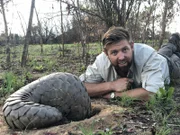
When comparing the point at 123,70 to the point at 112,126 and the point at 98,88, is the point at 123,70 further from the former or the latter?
the point at 112,126

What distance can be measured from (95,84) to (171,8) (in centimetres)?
767

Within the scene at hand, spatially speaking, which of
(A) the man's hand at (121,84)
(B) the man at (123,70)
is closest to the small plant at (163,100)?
(B) the man at (123,70)

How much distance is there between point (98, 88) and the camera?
3713 mm

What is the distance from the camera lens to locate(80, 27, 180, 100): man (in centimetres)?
333

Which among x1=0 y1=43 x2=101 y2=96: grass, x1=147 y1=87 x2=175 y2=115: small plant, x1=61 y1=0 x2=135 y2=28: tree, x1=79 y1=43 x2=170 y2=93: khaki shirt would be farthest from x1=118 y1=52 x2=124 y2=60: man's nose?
x1=61 y1=0 x2=135 y2=28: tree

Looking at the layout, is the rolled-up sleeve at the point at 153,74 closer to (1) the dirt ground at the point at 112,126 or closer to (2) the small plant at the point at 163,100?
(2) the small plant at the point at 163,100

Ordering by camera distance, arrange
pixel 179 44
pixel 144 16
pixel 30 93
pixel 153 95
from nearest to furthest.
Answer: pixel 30 93
pixel 153 95
pixel 179 44
pixel 144 16

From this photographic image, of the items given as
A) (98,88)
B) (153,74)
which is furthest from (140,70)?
(98,88)

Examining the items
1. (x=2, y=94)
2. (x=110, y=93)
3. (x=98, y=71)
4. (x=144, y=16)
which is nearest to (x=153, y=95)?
(x=110, y=93)

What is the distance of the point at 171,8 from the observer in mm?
10492

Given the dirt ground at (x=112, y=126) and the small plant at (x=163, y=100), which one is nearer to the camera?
the dirt ground at (x=112, y=126)

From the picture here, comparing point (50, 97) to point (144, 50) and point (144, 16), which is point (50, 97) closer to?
point (144, 50)

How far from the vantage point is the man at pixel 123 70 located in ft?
10.9

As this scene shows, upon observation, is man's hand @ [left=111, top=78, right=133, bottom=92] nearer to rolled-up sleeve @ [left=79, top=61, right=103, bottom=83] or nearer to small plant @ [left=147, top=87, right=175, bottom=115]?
rolled-up sleeve @ [left=79, top=61, right=103, bottom=83]
